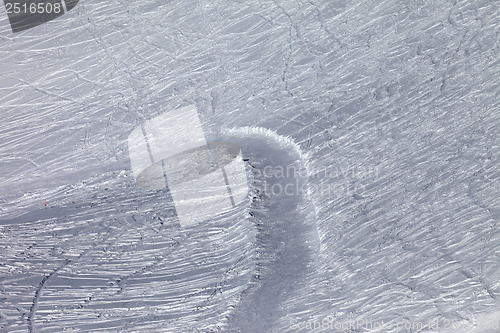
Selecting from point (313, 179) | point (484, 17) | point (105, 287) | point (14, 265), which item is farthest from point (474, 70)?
point (14, 265)

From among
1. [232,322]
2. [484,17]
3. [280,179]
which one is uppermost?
[484,17]

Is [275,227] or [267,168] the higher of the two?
[267,168]

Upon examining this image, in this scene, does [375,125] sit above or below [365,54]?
below

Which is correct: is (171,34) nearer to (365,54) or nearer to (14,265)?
(365,54)

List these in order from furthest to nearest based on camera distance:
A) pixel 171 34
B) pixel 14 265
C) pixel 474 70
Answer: pixel 171 34
pixel 474 70
pixel 14 265
